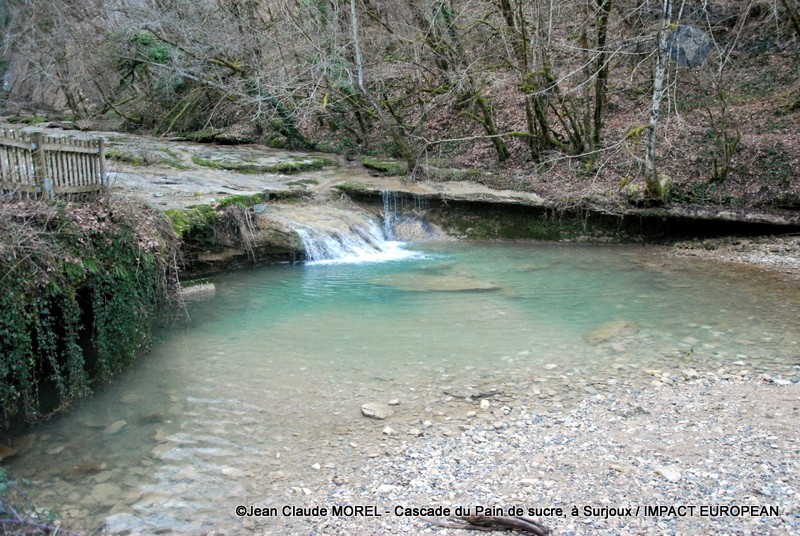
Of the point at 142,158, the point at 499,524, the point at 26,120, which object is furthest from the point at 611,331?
the point at 26,120

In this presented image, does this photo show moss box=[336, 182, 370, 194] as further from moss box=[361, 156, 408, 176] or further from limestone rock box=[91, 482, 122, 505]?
limestone rock box=[91, 482, 122, 505]

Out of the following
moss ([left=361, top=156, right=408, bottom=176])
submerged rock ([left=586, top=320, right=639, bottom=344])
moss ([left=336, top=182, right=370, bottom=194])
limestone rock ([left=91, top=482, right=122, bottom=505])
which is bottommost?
limestone rock ([left=91, top=482, right=122, bottom=505])

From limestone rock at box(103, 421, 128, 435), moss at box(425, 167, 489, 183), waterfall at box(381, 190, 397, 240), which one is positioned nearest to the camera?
limestone rock at box(103, 421, 128, 435)

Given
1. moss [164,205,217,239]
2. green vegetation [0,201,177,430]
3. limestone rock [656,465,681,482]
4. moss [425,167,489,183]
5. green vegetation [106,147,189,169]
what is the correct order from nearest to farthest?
limestone rock [656,465,681,482] < green vegetation [0,201,177,430] < moss [164,205,217,239] < green vegetation [106,147,189,169] < moss [425,167,489,183]

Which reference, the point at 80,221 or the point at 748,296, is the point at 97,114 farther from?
the point at 748,296

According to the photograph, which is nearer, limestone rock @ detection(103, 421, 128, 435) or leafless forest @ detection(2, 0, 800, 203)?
limestone rock @ detection(103, 421, 128, 435)

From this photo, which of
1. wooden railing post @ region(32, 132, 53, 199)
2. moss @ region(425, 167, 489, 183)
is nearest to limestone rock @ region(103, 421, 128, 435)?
wooden railing post @ region(32, 132, 53, 199)

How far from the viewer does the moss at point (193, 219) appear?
29.1 feet

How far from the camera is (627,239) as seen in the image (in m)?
12.9

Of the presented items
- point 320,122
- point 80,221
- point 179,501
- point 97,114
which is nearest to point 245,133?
point 320,122

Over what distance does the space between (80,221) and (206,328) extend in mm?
2277

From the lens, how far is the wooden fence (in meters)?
5.39

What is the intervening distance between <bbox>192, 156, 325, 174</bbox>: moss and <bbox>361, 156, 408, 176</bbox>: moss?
1.43 meters

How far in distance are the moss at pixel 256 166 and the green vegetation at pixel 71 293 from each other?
324 inches
